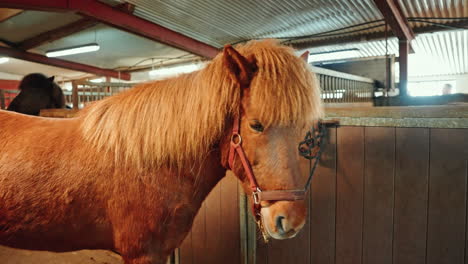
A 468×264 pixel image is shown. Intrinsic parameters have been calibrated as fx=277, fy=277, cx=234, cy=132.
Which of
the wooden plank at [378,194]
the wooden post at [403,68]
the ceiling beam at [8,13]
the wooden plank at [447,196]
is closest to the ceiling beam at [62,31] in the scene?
the ceiling beam at [8,13]

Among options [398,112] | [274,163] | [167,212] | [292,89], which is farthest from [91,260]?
[398,112]

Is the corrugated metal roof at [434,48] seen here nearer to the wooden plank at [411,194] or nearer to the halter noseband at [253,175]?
the wooden plank at [411,194]

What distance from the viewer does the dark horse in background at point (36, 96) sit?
4.64 meters

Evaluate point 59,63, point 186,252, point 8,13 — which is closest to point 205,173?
point 186,252

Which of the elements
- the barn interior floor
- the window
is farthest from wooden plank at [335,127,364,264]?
the window

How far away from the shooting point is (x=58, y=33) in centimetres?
893

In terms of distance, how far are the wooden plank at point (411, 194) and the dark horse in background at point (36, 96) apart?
17.5ft

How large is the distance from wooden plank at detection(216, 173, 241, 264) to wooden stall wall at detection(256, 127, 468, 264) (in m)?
0.47

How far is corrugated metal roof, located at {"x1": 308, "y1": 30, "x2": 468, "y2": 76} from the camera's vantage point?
8070mm

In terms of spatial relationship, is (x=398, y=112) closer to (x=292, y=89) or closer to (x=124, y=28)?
(x=292, y=89)

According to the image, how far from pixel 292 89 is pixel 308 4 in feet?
17.1

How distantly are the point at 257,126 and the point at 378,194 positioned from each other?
91cm

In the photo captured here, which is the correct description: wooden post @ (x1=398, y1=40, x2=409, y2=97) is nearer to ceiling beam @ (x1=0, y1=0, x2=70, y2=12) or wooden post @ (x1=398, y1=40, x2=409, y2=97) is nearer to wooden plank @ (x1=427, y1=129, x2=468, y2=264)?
wooden plank @ (x1=427, y1=129, x2=468, y2=264)

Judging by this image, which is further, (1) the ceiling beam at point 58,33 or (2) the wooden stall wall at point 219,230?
(1) the ceiling beam at point 58,33
